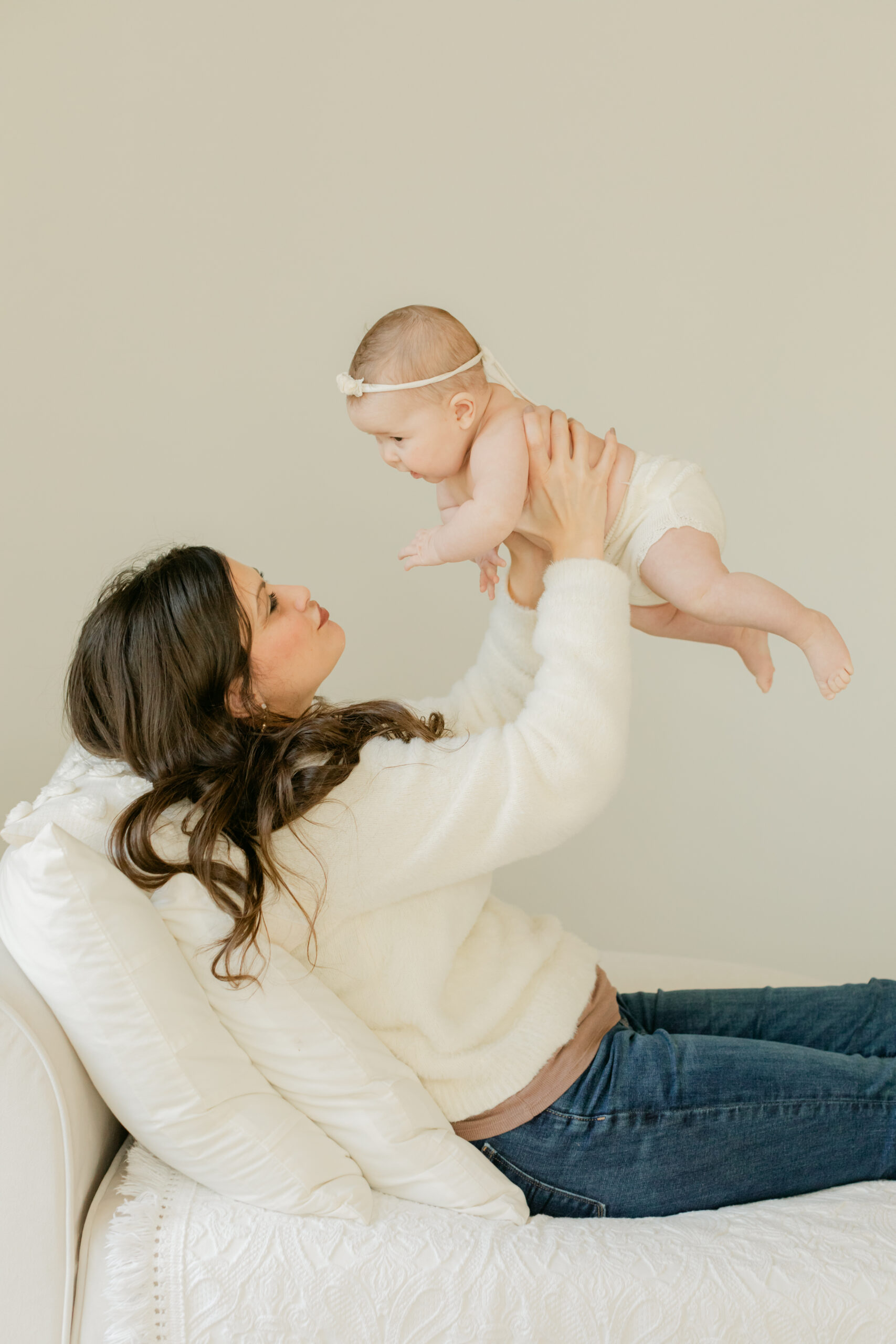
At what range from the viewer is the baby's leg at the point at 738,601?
1317 millimetres

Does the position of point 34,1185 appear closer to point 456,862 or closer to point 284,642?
point 456,862

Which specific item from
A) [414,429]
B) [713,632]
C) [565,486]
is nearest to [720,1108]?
[713,632]

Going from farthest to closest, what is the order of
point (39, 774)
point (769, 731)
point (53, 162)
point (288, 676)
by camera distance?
point (769, 731) < point (39, 774) < point (53, 162) < point (288, 676)

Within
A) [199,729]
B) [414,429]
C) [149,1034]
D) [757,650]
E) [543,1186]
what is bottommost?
[543,1186]

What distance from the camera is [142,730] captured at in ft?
4.04

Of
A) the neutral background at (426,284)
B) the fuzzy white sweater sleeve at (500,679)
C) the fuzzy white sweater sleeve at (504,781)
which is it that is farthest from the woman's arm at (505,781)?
the neutral background at (426,284)

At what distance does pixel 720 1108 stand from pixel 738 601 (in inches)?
23.4

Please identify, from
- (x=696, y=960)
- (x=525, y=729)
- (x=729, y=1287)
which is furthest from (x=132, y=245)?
(x=729, y=1287)

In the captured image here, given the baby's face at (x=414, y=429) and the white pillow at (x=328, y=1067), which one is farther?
the baby's face at (x=414, y=429)

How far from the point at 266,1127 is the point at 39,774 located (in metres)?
1.67

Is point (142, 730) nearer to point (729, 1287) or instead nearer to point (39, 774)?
point (729, 1287)

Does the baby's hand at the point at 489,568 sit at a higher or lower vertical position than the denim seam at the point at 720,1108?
higher

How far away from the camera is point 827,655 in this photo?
1.32 m

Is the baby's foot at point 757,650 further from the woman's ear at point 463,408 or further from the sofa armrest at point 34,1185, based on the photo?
the sofa armrest at point 34,1185
